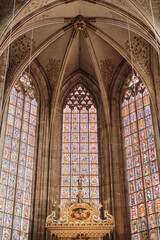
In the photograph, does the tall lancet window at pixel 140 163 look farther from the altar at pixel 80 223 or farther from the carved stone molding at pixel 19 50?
the carved stone molding at pixel 19 50

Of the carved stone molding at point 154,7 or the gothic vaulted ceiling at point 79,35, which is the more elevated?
the gothic vaulted ceiling at point 79,35

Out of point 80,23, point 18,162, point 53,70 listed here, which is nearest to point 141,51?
point 80,23

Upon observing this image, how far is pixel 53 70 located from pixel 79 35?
2050 mm

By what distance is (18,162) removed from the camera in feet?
48.9

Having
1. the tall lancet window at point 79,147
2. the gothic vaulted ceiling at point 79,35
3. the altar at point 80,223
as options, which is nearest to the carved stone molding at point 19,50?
the gothic vaulted ceiling at point 79,35

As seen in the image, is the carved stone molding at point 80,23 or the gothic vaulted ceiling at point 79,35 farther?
the carved stone molding at point 80,23

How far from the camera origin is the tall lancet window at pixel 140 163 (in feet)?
44.7

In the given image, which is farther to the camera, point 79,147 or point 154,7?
point 79,147

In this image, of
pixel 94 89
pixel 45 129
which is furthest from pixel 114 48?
pixel 45 129

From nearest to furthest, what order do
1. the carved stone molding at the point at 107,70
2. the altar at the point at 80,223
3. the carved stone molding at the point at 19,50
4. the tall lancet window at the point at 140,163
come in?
the altar at the point at 80,223 < the tall lancet window at the point at 140,163 < the carved stone molding at the point at 19,50 < the carved stone molding at the point at 107,70

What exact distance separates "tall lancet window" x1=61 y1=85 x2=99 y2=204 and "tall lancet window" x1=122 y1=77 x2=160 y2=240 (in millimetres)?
1551

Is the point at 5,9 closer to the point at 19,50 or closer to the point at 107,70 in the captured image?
the point at 19,50

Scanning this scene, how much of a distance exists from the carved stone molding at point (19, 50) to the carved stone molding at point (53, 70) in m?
1.57

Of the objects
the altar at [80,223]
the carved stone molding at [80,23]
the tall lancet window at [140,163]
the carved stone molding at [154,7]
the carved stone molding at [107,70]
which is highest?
the carved stone molding at [80,23]
